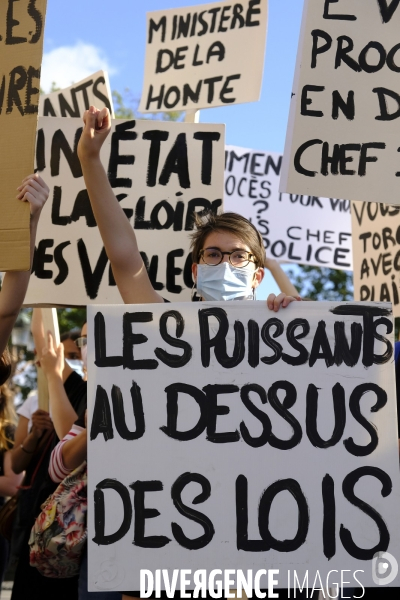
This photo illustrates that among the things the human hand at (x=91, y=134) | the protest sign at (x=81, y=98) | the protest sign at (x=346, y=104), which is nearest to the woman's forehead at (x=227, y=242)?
the protest sign at (x=346, y=104)

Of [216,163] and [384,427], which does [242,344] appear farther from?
[216,163]

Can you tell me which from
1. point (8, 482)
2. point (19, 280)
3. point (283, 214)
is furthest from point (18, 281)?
point (283, 214)

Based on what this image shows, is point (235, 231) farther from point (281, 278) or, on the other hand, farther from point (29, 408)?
point (29, 408)

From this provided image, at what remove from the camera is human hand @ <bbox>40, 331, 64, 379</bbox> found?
11.7ft

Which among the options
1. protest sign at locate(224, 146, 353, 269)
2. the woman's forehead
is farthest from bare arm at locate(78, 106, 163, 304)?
protest sign at locate(224, 146, 353, 269)

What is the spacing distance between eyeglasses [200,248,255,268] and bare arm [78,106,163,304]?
239mm

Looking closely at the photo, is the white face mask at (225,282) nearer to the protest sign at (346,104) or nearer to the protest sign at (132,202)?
the protest sign at (346,104)

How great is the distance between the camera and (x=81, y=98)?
4742 mm

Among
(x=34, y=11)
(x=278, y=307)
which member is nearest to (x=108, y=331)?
(x=278, y=307)

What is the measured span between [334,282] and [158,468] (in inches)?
829

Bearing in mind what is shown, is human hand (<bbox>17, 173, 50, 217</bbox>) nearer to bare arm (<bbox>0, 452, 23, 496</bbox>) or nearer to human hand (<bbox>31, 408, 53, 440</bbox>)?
human hand (<bbox>31, 408, 53, 440</bbox>)

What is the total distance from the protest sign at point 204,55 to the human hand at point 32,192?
2.27m

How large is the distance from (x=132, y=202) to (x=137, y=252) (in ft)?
3.43

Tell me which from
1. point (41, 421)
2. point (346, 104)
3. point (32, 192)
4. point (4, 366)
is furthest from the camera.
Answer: point (41, 421)
